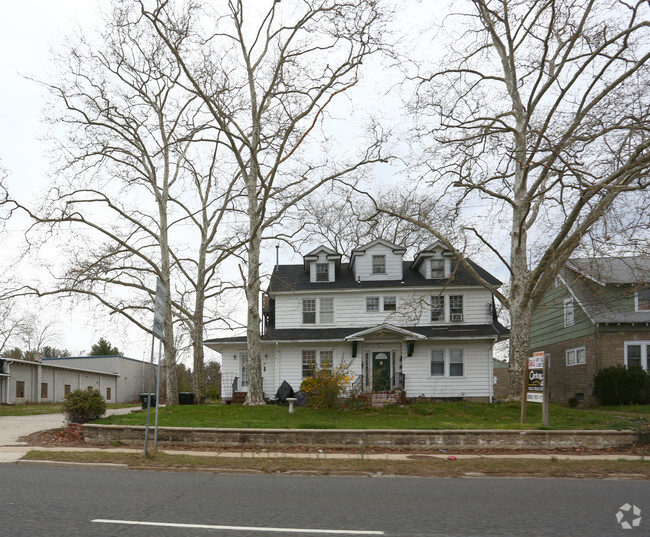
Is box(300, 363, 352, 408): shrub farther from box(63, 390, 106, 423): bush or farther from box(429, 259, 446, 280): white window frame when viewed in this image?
box(429, 259, 446, 280): white window frame

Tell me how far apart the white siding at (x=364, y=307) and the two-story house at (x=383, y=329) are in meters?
0.05

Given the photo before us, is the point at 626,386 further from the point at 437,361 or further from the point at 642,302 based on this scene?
the point at 437,361

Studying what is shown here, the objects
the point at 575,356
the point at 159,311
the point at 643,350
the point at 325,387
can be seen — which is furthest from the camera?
the point at 575,356

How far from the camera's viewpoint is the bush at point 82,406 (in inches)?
675

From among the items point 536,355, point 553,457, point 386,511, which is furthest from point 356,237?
point 386,511

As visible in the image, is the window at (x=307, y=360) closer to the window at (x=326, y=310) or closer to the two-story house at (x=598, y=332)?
the window at (x=326, y=310)

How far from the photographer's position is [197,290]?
97.3ft

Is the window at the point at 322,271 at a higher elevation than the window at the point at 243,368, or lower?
higher

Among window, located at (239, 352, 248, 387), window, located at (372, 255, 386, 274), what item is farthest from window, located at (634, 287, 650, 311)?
window, located at (239, 352, 248, 387)

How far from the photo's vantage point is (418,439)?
544 inches

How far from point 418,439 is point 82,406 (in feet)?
32.3

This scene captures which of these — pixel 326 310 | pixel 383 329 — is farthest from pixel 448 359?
pixel 326 310

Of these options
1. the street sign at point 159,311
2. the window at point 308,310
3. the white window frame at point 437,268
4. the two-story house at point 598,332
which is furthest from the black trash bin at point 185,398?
the street sign at point 159,311

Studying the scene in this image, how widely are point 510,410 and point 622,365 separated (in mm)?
8621
